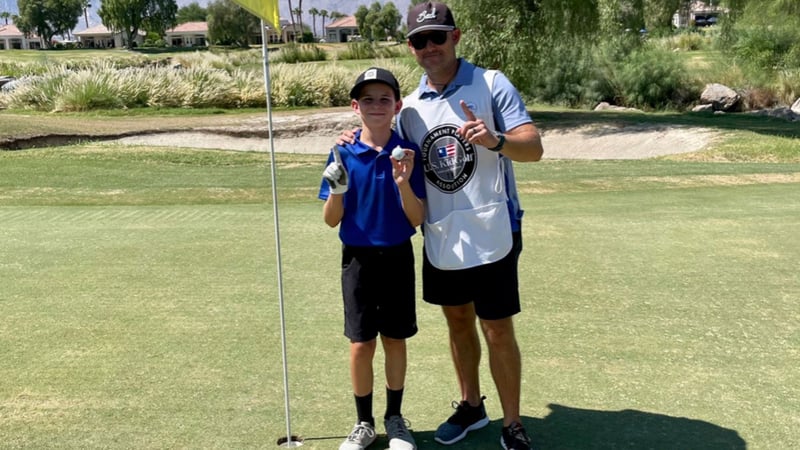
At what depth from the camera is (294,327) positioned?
5.04 meters

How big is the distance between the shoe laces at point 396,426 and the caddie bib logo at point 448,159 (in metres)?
1.09

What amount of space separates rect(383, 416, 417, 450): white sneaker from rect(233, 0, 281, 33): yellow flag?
200 centimetres

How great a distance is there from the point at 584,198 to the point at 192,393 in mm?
7504

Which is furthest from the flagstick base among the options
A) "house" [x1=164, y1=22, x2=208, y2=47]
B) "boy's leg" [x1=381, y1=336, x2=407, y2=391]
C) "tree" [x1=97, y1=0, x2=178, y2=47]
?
"house" [x1=164, y1=22, x2=208, y2=47]

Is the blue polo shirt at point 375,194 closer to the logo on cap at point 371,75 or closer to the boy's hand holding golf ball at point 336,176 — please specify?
the boy's hand holding golf ball at point 336,176

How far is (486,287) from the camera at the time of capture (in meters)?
3.40

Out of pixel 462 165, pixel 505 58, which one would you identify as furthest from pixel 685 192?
pixel 505 58

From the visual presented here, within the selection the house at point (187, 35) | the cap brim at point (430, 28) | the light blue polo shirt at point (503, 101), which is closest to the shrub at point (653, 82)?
the light blue polo shirt at point (503, 101)

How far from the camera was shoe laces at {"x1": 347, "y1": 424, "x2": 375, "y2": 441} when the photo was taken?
3462 millimetres

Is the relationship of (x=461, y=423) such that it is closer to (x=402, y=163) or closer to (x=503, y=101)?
(x=402, y=163)

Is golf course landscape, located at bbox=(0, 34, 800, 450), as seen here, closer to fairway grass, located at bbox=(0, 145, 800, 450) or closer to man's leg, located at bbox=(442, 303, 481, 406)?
fairway grass, located at bbox=(0, 145, 800, 450)

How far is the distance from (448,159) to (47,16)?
13921 cm

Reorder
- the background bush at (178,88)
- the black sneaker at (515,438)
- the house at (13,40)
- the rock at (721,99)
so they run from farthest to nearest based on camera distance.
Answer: the house at (13,40)
the rock at (721,99)
the background bush at (178,88)
the black sneaker at (515,438)

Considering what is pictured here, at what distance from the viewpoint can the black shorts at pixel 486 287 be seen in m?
3.39
